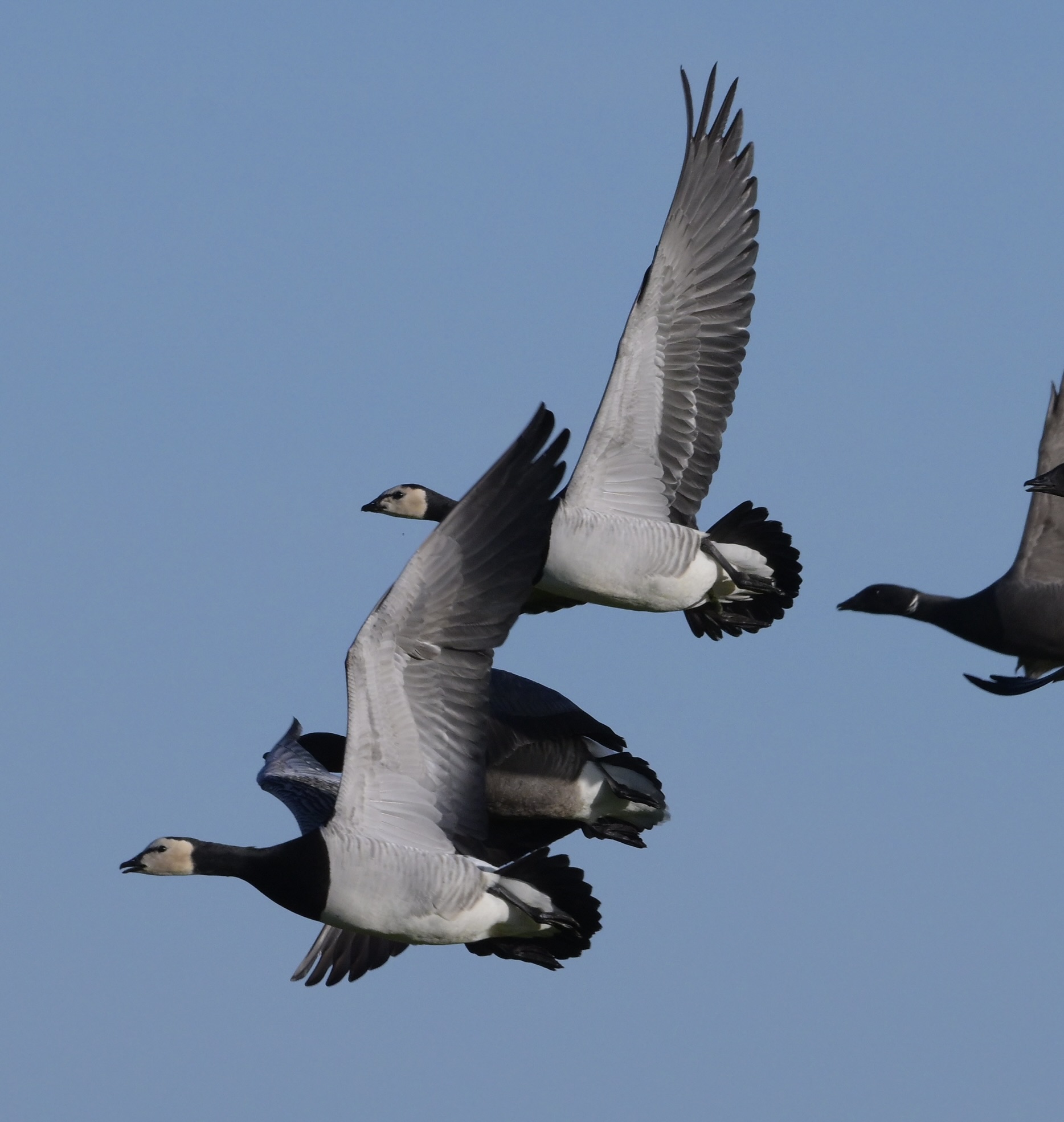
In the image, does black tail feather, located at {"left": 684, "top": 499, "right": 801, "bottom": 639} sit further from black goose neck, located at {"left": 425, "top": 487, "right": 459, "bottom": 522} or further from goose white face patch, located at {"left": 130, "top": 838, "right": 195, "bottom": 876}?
goose white face patch, located at {"left": 130, "top": 838, "right": 195, "bottom": 876}

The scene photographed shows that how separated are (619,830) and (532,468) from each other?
149 inches

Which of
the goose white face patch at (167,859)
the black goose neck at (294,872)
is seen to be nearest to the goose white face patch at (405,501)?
the goose white face patch at (167,859)

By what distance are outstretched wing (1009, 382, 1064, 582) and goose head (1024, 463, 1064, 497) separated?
2.65 feet

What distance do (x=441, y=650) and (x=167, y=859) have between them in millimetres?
2554

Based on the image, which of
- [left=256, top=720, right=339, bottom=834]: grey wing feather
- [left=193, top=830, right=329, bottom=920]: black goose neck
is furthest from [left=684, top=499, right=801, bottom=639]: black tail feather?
[left=193, top=830, right=329, bottom=920]: black goose neck

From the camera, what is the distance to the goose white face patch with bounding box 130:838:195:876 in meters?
12.9

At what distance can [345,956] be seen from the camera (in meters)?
14.3

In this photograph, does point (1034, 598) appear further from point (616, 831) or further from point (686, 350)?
point (616, 831)

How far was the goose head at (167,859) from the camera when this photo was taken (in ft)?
42.2

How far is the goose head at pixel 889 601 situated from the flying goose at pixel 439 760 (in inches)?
252

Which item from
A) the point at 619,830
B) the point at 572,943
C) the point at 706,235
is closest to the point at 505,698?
the point at 619,830

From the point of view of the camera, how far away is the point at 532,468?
459 inches

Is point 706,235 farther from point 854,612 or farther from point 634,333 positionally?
point 854,612

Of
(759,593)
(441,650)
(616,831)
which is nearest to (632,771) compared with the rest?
(616,831)
